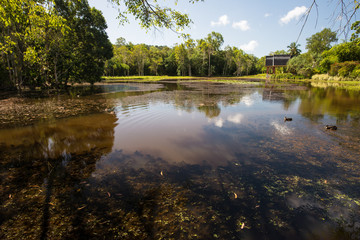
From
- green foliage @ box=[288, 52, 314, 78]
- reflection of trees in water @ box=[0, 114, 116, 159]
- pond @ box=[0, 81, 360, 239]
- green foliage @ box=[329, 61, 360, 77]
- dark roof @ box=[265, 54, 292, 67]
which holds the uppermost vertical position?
dark roof @ box=[265, 54, 292, 67]

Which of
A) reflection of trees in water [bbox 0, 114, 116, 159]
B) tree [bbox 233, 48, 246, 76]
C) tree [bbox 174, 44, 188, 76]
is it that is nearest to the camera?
reflection of trees in water [bbox 0, 114, 116, 159]

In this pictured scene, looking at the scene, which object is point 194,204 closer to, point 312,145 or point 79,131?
point 312,145

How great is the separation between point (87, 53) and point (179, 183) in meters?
30.1

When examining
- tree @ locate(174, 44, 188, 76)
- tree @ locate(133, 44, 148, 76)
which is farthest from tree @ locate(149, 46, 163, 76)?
tree @ locate(174, 44, 188, 76)

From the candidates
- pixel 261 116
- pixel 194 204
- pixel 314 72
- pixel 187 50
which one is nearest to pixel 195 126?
pixel 261 116

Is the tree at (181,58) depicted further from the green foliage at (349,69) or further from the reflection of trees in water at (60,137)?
the reflection of trees in water at (60,137)

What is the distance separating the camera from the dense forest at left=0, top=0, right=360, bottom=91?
849 centimetres

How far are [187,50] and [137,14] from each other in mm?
78598

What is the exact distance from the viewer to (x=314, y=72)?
61.1 metres

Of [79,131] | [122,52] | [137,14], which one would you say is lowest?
[79,131]

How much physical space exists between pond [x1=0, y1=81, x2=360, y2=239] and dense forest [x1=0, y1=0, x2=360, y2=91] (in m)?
3.83

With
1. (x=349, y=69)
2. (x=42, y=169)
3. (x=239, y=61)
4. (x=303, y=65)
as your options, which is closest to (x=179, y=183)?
(x=42, y=169)

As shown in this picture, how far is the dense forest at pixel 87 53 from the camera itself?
8492mm

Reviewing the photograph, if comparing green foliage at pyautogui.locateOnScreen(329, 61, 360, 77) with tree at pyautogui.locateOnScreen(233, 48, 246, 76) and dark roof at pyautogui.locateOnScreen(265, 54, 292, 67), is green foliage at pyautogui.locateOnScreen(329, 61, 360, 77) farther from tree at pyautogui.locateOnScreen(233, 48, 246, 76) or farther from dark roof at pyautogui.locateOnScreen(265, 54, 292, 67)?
tree at pyautogui.locateOnScreen(233, 48, 246, 76)
